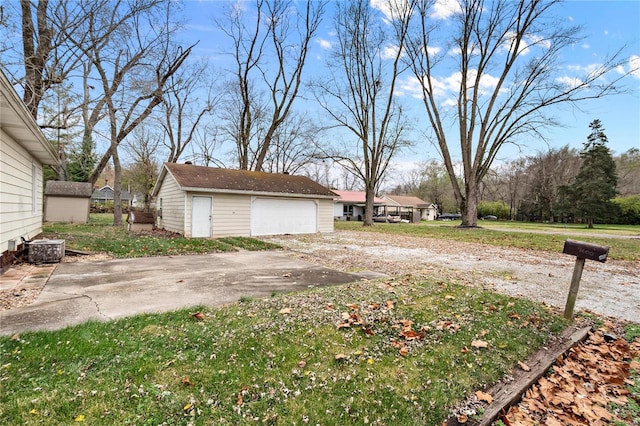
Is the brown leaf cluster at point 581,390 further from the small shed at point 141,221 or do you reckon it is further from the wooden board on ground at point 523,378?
the small shed at point 141,221

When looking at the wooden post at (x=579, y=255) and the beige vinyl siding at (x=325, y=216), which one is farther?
the beige vinyl siding at (x=325, y=216)

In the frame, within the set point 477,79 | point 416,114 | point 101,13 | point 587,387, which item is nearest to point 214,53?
point 101,13

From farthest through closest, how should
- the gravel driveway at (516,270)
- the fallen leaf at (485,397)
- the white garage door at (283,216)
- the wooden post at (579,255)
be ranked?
the white garage door at (283,216), the gravel driveway at (516,270), the wooden post at (579,255), the fallen leaf at (485,397)

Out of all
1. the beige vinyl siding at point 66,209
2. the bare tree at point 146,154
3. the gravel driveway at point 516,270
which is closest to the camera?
the gravel driveway at point 516,270

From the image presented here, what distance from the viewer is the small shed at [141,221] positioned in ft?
52.8

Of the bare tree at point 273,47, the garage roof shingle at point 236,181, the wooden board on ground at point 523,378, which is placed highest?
the bare tree at point 273,47

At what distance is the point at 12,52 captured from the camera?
7.36 m

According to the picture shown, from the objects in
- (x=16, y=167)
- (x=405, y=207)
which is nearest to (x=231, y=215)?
(x=16, y=167)

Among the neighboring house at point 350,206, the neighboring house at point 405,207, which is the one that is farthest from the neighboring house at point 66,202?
the neighboring house at point 405,207

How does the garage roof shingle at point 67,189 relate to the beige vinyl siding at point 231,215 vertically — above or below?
above

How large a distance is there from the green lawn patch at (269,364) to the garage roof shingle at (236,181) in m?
10.5

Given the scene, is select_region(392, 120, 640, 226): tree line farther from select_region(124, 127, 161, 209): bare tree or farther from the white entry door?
select_region(124, 127, 161, 209): bare tree

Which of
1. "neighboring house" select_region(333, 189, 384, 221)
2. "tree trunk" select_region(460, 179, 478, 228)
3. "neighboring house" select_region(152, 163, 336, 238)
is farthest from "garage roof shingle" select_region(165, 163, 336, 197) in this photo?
"neighboring house" select_region(333, 189, 384, 221)

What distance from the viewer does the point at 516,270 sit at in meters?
7.89
